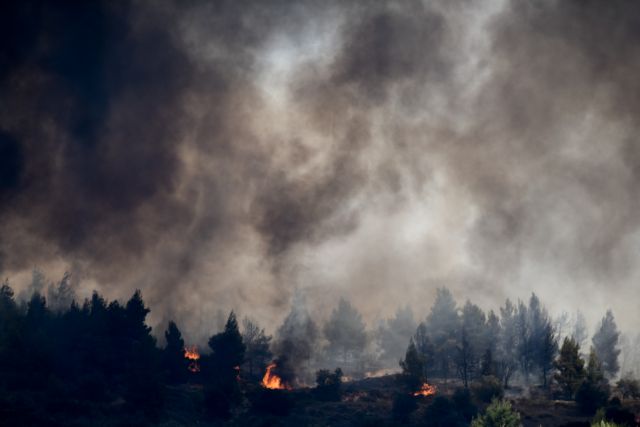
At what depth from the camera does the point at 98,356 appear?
266 feet

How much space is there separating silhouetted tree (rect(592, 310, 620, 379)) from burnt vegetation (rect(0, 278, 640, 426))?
25 cm

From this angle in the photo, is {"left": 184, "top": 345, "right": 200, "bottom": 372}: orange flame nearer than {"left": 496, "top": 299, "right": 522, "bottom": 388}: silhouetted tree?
Yes

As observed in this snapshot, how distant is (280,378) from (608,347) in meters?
77.9

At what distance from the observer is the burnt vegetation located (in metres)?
69.1

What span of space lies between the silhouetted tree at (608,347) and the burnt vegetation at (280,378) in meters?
0.25

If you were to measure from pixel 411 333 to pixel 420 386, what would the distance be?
52651 mm

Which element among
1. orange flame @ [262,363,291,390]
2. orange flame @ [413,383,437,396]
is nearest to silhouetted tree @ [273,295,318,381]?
orange flame @ [262,363,291,390]

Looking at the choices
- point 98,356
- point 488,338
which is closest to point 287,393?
point 98,356

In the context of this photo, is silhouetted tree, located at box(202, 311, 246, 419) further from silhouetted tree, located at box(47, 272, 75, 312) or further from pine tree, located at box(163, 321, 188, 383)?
silhouetted tree, located at box(47, 272, 75, 312)

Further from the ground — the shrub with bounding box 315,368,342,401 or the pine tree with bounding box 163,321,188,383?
the pine tree with bounding box 163,321,188,383

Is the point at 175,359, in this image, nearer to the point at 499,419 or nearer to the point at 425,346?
the point at 425,346

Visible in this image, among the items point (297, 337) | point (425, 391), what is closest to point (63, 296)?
point (297, 337)

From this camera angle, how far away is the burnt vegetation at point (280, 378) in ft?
227

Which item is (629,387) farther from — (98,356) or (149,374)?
(98,356)
